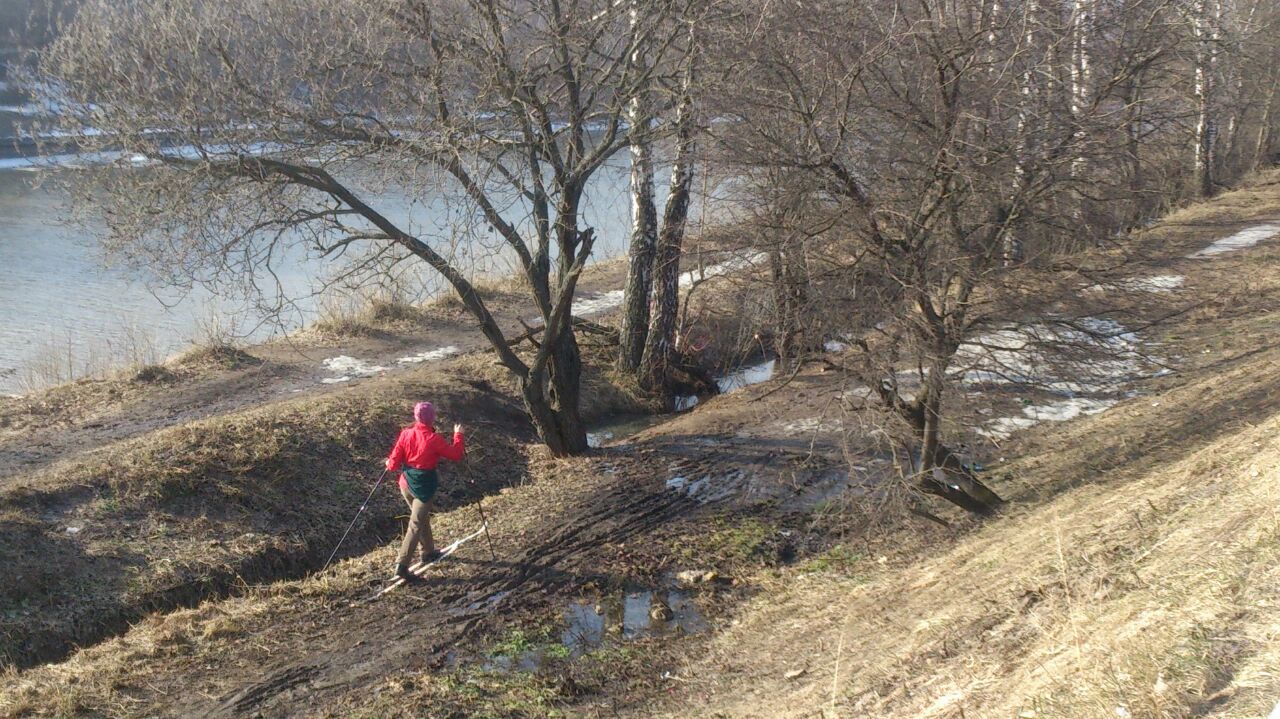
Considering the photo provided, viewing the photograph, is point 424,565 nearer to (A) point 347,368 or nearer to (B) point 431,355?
(A) point 347,368

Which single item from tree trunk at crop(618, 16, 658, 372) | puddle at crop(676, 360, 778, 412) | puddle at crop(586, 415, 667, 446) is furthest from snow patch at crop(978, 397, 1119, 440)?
tree trunk at crop(618, 16, 658, 372)

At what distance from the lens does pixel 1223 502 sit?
18.9ft

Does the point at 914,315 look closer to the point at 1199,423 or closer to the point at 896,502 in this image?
the point at 896,502

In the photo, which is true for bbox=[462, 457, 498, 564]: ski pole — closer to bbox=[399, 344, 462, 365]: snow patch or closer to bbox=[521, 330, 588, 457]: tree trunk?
bbox=[521, 330, 588, 457]: tree trunk

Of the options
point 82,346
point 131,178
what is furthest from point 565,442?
point 82,346

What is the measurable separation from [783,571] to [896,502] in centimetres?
139

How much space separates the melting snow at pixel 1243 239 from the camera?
17.2 meters

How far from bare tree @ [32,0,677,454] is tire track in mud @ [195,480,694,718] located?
2.40m

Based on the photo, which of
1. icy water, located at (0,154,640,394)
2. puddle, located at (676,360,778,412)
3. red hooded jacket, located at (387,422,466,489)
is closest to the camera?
red hooded jacket, located at (387,422,466,489)

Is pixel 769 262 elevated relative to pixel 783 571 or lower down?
elevated

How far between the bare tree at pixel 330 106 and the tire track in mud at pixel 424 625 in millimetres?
2399

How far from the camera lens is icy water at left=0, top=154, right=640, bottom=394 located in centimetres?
1438

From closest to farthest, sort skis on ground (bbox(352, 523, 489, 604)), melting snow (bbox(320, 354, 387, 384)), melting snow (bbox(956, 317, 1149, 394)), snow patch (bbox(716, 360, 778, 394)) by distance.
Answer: melting snow (bbox(956, 317, 1149, 394))
skis on ground (bbox(352, 523, 489, 604))
melting snow (bbox(320, 354, 387, 384))
snow patch (bbox(716, 360, 778, 394))

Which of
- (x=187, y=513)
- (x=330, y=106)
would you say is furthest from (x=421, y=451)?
(x=330, y=106)
